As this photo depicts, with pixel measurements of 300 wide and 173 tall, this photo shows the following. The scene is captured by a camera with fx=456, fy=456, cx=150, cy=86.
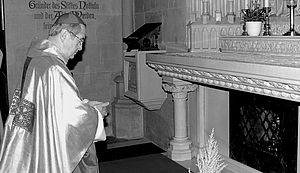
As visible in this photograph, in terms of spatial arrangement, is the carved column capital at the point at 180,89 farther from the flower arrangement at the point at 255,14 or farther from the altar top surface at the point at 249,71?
the flower arrangement at the point at 255,14

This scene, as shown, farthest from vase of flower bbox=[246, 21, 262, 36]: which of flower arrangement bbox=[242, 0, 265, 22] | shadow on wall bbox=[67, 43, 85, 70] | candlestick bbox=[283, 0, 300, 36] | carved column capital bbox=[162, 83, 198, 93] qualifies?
shadow on wall bbox=[67, 43, 85, 70]

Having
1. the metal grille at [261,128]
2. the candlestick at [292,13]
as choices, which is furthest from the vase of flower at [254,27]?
the metal grille at [261,128]

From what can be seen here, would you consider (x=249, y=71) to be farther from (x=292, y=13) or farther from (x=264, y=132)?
(x=264, y=132)

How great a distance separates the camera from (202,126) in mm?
4812

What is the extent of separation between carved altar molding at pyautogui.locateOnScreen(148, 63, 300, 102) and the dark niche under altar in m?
0.59

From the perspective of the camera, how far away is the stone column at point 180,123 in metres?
4.74

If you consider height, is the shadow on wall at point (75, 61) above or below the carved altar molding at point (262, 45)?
below

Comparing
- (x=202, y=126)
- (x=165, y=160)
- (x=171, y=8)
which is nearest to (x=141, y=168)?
(x=165, y=160)

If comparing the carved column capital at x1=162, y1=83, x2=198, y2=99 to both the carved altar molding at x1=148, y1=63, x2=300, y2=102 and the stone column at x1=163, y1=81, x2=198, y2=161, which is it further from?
the carved altar molding at x1=148, y1=63, x2=300, y2=102

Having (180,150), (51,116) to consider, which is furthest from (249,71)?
(180,150)

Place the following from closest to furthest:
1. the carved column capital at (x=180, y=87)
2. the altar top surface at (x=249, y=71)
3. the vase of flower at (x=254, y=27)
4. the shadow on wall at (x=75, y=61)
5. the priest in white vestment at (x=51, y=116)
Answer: the altar top surface at (x=249, y=71), the priest in white vestment at (x=51, y=116), the vase of flower at (x=254, y=27), the carved column capital at (x=180, y=87), the shadow on wall at (x=75, y=61)

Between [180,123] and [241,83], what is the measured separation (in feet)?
5.70

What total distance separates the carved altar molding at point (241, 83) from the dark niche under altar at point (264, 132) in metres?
0.59

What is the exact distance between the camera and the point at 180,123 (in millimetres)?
4844
